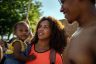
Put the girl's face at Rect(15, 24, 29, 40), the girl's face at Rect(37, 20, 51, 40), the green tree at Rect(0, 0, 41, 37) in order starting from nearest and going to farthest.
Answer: the girl's face at Rect(37, 20, 51, 40) → the girl's face at Rect(15, 24, 29, 40) → the green tree at Rect(0, 0, 41, 37)

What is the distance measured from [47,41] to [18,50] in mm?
403

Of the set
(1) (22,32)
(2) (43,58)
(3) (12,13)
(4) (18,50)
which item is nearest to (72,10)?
(2) (43,58)

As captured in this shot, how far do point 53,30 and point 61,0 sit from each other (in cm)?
176

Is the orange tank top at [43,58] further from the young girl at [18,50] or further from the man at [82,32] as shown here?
the man at [82,32]

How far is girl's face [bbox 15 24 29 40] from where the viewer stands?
15.5ft

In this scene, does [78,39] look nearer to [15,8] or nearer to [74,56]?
[74,56]

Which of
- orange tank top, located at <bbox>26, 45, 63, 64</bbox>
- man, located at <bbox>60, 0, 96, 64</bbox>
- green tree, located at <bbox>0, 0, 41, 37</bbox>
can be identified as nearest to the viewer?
man, located at <bbox>60, 0, 96, 64</bbox>

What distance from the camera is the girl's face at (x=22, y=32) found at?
4712mm

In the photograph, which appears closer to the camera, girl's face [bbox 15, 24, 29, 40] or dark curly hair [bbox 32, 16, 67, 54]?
dark curly hair [bbox 32, 16, 67, 54]

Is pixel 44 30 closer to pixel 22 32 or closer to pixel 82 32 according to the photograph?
pixel 22 32

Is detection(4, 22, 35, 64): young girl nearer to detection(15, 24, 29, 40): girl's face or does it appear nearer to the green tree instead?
detection(15, 24, 29, 40): girl's face

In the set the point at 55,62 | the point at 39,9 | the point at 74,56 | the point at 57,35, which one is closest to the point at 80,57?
the point at 74,56

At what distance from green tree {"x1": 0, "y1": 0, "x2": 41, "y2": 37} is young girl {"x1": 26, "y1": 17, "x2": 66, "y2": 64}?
32868 mm

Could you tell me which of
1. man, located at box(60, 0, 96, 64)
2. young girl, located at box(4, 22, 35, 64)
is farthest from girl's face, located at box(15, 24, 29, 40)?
man, located at box(60, 0, 96, 64)
